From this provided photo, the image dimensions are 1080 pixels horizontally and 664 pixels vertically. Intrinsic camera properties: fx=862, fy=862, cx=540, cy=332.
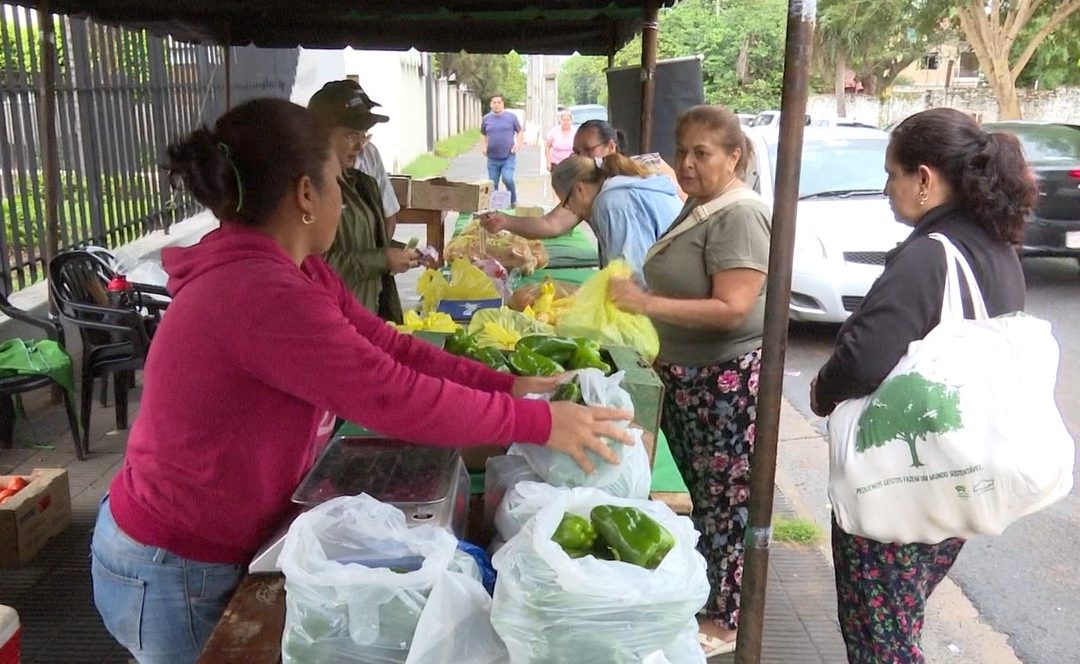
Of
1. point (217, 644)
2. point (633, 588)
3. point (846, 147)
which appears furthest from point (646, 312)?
point (846, 147)

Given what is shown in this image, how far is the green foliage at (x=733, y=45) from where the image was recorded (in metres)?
33.2

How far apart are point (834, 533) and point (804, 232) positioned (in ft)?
17.3

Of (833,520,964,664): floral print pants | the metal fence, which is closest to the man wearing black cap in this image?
(833,520,964,664): floral print pants

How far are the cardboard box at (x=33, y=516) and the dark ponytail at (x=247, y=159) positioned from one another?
2.84 m

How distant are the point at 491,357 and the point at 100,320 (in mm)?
3720

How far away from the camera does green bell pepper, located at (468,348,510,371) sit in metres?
2.43

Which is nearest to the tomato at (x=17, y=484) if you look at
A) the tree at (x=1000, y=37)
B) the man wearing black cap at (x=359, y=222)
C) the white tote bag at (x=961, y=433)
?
the man wearing black cap at (x=359, y=222)

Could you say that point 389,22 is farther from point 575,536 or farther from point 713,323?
point 575,536

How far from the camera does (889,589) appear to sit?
2.29 m

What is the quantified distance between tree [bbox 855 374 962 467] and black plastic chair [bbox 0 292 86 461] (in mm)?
4231

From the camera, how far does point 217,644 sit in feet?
5.00

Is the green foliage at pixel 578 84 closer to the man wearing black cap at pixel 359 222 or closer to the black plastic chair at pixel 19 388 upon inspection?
the black plastic chair at pixel 19 388

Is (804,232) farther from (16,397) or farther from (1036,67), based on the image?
(1036,67)

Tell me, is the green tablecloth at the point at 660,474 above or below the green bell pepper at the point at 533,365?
below
